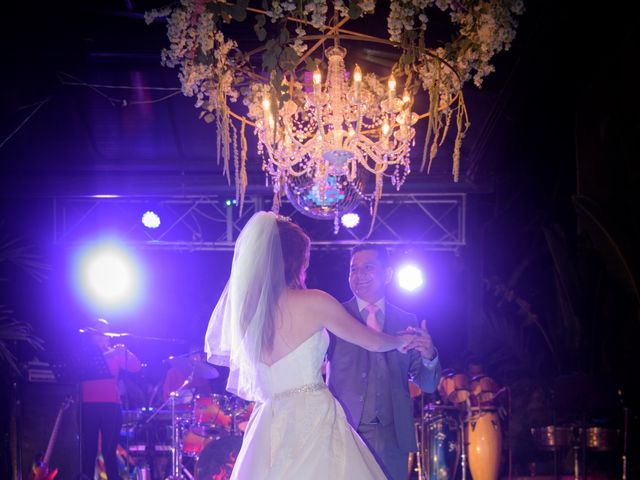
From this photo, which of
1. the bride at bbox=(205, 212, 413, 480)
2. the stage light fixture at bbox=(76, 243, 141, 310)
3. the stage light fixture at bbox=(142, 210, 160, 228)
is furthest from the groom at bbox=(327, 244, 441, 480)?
the stage light fixture at bbox=(76, 243, 141, 310)

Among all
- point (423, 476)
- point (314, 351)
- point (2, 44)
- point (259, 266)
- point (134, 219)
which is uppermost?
point (2, 44)

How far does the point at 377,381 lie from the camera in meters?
4.78

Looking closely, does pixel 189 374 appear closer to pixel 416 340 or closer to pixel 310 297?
pixel 416 340

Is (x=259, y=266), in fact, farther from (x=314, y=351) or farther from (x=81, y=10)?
(x=81, y=10)

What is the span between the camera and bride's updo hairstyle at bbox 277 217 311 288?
397 cm

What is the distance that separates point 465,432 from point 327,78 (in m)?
4.82

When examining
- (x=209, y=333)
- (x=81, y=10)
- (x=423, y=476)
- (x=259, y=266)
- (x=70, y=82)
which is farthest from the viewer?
(x=70, y=82)

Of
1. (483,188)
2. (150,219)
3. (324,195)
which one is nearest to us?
(324,195)

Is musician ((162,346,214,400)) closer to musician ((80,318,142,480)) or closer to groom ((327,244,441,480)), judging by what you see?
musician ((80,318,142,480))

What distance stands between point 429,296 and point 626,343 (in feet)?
16.5

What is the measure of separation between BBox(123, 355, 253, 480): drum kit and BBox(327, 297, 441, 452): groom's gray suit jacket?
3516mm

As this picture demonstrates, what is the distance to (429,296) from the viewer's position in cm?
1202

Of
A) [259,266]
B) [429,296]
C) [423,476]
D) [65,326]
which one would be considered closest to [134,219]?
[65,326]

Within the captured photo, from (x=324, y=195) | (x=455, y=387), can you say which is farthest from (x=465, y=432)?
(x=324, y=195)
